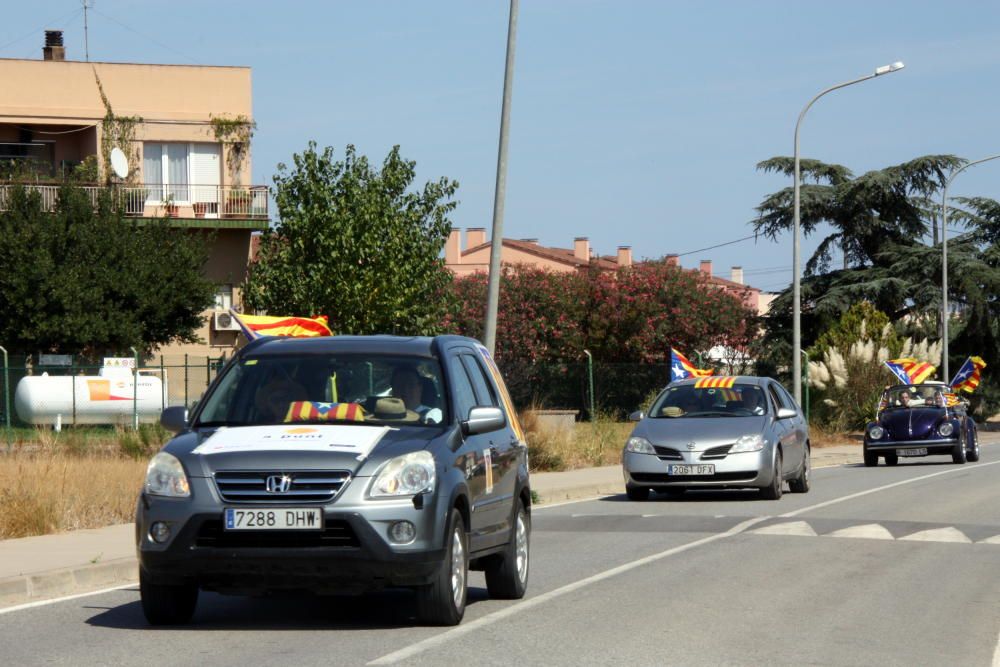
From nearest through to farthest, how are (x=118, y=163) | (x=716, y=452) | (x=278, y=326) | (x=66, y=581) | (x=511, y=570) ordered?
(x=511, y=570), (x=66, y=581), (x=716, y=452), (x=278, y=326), (x=118, y=163)

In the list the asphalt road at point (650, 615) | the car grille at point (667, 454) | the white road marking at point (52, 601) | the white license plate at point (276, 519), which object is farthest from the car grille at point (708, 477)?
the white license plate at point (276, 519)

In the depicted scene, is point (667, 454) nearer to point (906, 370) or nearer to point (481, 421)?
point (481, 421)

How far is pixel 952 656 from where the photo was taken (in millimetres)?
8734

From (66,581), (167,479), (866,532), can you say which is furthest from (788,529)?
(167,479)

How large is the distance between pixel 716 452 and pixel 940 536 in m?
4.32

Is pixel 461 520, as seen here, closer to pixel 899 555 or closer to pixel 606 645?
pixel 606 645

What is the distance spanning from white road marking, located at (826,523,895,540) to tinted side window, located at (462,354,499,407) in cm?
604

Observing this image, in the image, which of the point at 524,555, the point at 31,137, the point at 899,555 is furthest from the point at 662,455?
the point at 31,137

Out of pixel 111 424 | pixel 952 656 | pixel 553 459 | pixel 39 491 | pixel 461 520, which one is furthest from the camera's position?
pixel 111 424

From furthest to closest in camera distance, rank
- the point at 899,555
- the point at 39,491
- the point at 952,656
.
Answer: the point at 39,491
the point at 899,555
the point at 952,656

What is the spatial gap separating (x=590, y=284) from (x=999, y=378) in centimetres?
1634

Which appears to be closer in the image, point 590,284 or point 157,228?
point 157,228

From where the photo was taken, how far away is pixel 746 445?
65.5ft

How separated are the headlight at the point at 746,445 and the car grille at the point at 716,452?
63mm
